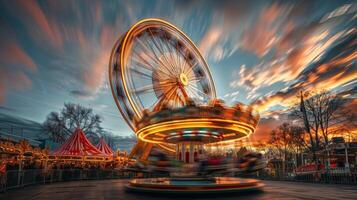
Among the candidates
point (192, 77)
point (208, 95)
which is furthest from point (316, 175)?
point (192, 77)

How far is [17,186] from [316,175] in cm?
2317

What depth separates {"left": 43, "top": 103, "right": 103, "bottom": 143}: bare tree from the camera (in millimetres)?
44688

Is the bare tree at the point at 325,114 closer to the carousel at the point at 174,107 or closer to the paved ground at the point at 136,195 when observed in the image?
the carousel at the point at 174,107

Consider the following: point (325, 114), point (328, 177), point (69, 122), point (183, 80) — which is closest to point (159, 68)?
point (183, 80)

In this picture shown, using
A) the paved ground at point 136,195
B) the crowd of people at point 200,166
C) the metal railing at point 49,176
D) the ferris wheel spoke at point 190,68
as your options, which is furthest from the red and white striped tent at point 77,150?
the crowd of people at point 200,166

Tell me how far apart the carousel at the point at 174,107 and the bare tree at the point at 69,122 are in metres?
28.1

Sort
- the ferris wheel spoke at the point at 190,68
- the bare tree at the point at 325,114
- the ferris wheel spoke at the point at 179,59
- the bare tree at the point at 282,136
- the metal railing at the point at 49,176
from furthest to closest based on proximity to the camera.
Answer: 1. the bare tree at the point at 282,136
2. the bare tree at the point at 325,114
3. the ferris wheel spoke at the point at 190,68
4. the ferris wheel spoke at the point at 179,59
5. the metal railing at the point at 49,176

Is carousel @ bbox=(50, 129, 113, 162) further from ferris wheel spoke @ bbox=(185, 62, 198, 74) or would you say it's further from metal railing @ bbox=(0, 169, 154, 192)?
ferris wheel spoke @ bbox=(185, 62, 198, 74)

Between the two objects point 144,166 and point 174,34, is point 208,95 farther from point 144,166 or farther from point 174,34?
point 144,166

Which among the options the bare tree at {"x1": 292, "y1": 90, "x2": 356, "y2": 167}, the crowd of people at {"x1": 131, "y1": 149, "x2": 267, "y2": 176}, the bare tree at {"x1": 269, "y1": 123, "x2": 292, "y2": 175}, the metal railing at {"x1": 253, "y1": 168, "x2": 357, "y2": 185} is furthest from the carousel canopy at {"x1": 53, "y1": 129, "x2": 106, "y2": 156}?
the bare tree at {"x1": 269, "y1": 123, "x2": 292, "y2": 175}

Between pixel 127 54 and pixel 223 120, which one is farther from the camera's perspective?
pixel 127 54

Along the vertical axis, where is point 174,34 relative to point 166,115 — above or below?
above

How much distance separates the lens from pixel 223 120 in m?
12.7

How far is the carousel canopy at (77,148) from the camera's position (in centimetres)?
2371
